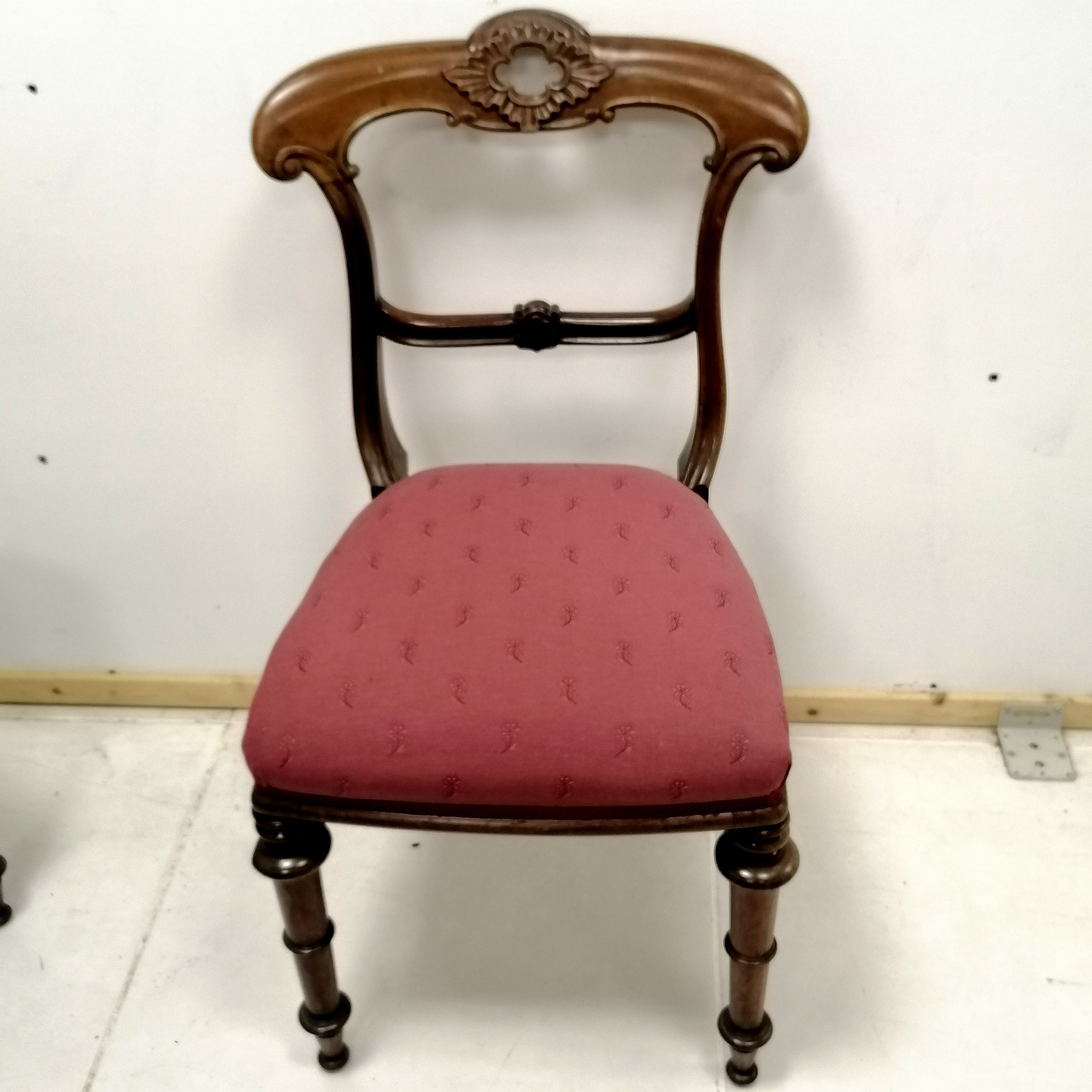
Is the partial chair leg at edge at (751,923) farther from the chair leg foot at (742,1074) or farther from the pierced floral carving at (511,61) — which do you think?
the pierced floral carving at (511,61)

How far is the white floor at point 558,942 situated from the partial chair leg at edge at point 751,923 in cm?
9

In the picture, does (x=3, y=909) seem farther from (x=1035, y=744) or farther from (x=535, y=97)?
(x=1035, y=744)

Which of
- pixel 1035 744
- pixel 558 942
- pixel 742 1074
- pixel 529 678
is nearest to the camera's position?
pixel 529 678

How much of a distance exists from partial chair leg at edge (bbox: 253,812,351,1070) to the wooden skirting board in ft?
1.89

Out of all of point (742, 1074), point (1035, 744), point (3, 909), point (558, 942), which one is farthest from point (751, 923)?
point (3, 909)

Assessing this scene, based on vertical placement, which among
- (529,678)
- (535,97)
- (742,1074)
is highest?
(535,97)

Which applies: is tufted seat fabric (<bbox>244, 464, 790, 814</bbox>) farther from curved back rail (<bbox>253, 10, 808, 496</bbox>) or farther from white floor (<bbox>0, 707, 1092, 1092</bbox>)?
white floor (<bbox>0, 707, 1092, 1092</bbox>)

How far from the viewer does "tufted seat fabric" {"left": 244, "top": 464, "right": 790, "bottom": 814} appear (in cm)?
83

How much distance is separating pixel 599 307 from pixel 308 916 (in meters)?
0.70

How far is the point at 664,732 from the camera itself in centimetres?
83

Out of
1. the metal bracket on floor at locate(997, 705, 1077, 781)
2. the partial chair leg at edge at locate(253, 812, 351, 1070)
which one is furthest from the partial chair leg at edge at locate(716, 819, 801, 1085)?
the metal bracket on floor at locate(997, 705, 1077, 781)

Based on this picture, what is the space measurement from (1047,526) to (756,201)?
0.58m

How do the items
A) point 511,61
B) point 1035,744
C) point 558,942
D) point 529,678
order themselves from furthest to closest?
point 1035,744
point 558,942
point 511,61
point 529,678

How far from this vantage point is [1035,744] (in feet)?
4.77
